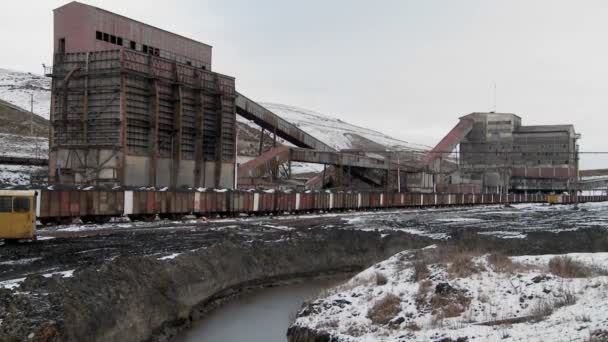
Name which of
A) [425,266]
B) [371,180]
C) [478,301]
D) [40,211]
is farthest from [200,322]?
[371,180]

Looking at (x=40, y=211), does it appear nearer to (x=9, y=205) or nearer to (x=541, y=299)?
(x=9, y=205)

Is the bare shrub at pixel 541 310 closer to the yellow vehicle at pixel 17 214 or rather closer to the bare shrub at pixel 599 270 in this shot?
the bare shrub at pixel 599 270

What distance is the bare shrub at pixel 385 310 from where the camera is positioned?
12375mm

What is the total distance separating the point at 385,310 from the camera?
12820mm

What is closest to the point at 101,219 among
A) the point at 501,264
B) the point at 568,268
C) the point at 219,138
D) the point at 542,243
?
the point at 219,138

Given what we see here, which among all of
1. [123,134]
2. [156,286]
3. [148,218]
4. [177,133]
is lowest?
[156,286]

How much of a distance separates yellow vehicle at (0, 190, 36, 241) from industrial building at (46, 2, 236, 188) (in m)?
25.0

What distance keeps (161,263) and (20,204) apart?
20.6 feet

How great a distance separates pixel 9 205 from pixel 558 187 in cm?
11823

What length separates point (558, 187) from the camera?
11981cm

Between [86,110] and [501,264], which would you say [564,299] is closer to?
[501,264]

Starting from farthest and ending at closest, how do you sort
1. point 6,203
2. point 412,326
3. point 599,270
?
point 6,203, point 599,270, point 412,326

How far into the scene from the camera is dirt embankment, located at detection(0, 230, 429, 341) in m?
11.7

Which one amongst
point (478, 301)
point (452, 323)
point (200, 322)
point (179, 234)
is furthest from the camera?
point (179, 234)
